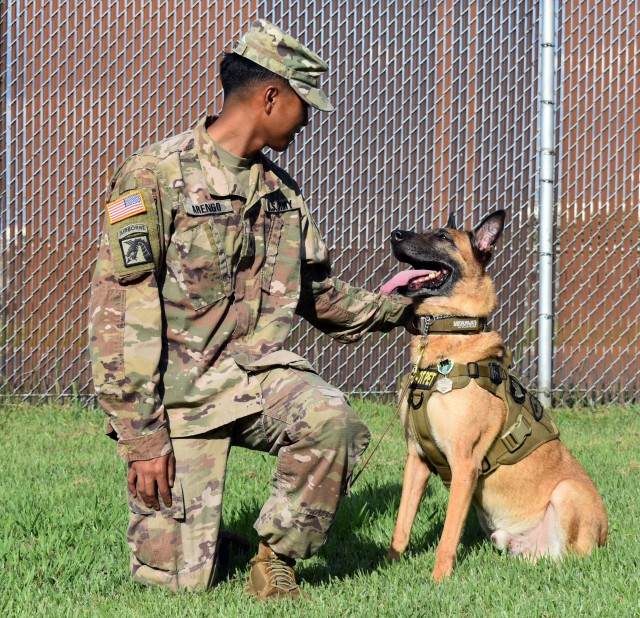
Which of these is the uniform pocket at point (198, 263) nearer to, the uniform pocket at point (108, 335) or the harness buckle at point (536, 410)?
the uniform pocket at point (108, 335)

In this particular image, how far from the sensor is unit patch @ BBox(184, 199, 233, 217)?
300cm

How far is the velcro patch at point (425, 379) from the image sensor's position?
336cm

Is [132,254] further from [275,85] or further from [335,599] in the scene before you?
[335,599]

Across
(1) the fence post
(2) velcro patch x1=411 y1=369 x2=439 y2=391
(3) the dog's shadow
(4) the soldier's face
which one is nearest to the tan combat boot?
(3) the dog's shadow

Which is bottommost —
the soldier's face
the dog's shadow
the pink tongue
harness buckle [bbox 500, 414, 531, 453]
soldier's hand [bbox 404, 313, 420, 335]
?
the dog's shadow

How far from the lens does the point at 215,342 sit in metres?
3.06

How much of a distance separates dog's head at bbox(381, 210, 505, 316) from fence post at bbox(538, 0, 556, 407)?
8.11 feet

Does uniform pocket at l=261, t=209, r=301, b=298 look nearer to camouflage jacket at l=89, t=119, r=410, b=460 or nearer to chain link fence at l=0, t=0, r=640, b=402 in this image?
camouflage jacket at l=89, t=119, r=410, b=460

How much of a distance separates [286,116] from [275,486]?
4.24 ft

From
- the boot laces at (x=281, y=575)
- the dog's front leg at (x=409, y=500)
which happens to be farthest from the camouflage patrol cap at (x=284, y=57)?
the boot laces at (x=281, y=575)

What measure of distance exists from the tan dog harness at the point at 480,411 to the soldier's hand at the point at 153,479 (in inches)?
39.1

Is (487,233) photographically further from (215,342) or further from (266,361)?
(215,342)

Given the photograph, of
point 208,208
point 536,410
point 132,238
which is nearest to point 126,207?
point 132,238

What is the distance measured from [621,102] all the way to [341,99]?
6.66 feet
